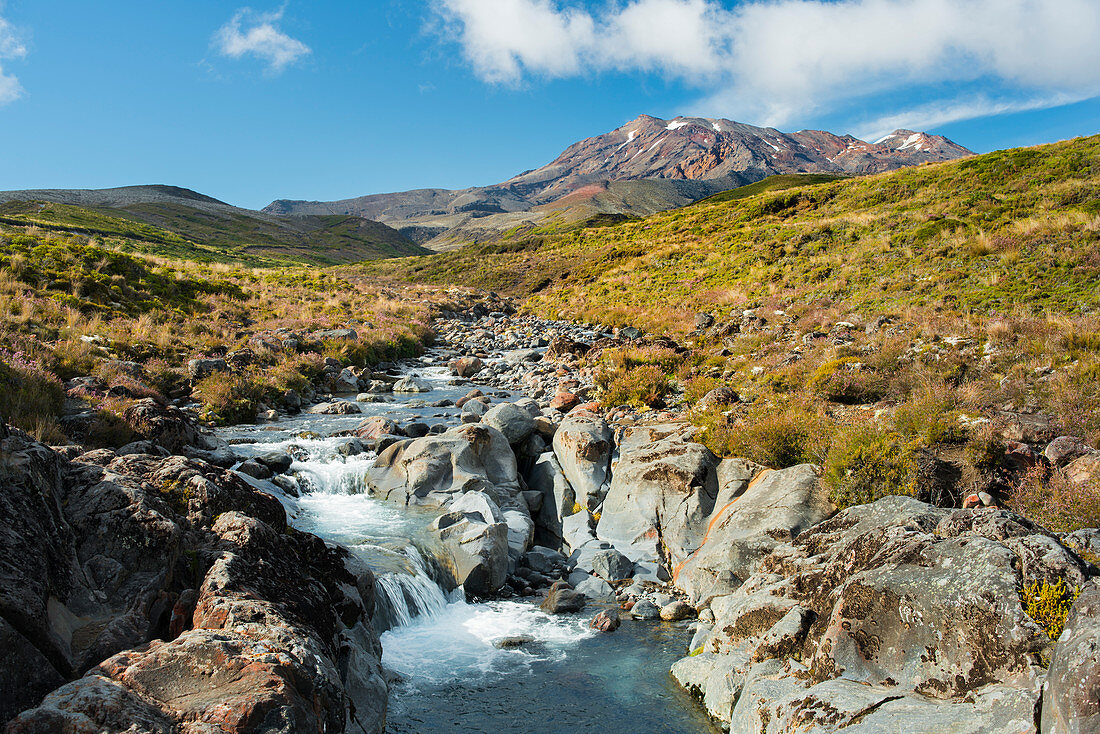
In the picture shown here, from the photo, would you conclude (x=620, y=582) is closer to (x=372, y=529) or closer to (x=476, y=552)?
(x=476, y=552)

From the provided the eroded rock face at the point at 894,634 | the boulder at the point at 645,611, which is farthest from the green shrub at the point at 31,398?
the eroded rock face at the point at 894,634

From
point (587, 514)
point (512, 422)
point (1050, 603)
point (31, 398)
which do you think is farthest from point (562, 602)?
point (31, 398)

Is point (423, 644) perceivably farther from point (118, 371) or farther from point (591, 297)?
point (591, 297)

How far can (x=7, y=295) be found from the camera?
19.9 metres

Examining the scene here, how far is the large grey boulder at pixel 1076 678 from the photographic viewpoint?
3891 millimetres

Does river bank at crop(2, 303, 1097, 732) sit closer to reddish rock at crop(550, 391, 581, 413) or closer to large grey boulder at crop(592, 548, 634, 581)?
large grey boulder at crop(592, 548, 634, 581)

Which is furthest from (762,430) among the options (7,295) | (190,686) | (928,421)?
(7,295)

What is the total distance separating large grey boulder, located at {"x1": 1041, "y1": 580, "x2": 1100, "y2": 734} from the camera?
389 cm

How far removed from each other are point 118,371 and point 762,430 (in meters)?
17.6

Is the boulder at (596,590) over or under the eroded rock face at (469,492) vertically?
under

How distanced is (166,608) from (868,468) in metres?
9.77

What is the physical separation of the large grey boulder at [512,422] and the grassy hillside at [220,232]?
209 ft

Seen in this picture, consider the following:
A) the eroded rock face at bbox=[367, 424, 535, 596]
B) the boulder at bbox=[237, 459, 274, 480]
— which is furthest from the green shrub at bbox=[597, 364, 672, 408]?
the boulder at bbox=[237, 459, 274, 480]

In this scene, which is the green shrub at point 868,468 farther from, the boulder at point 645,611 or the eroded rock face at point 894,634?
the boulder at point 645,611
